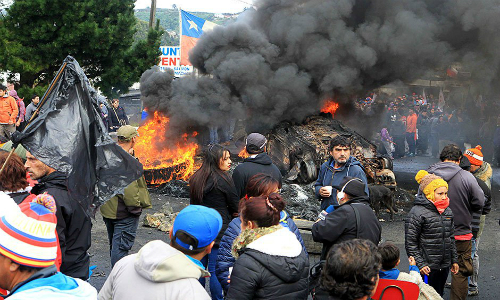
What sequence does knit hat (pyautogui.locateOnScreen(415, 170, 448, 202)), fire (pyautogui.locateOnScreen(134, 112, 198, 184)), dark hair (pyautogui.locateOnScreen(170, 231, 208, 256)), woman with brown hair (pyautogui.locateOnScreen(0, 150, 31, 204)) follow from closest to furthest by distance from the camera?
dark hair (pyautogui.locateOnScreen(170, 231, 208, 256)), woman with brown hair (pyautogui.locateOnScreen(0, 150, 31, 204)), knit hat (pyautogui.locateOnScreen(415, 170, 448, 202)), fire (pyautogui.locateOnScreen(134, 112, 198, 184))

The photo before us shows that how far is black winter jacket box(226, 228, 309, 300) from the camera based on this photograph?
2934 millimetres

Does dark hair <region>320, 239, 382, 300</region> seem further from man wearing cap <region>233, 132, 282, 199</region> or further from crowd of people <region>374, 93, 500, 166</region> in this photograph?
crowd of people <region>374, 93, 500, 166</region>

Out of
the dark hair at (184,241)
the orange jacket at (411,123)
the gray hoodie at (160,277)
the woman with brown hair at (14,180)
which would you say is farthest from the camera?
the orange jacket at (411,123)

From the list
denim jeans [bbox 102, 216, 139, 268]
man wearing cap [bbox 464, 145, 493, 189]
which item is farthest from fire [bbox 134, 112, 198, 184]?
man wearing cap [bbox 464, 145, 493, 189]

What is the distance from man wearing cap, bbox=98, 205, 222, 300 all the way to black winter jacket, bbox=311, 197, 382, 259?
1409 mm

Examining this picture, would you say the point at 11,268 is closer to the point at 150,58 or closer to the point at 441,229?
the point at 441,229

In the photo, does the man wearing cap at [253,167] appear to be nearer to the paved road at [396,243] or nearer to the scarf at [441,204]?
the scarf at [441,204]

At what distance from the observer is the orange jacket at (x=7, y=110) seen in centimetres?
1218

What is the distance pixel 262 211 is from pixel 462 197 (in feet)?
9.70

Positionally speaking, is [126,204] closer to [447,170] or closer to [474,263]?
[447,170]

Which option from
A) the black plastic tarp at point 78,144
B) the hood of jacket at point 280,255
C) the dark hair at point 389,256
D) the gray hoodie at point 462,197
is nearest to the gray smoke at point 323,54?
the gray hoodie at point 462,197

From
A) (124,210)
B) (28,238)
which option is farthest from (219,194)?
(28,238)

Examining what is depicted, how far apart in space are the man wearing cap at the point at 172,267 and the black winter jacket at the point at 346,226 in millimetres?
1409

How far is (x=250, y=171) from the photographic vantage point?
Result: 5.26 meters
